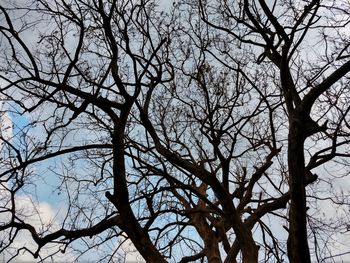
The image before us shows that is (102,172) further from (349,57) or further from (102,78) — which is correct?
(349,57)

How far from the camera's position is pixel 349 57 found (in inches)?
233

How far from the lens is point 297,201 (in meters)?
4.79

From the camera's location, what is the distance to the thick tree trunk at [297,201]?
183 inches

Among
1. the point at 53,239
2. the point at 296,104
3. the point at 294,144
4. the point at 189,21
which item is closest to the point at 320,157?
the point at 296,104

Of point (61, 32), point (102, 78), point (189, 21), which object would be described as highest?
point (189, 21)

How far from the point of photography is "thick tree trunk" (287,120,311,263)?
4.66m

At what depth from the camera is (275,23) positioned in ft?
18.0

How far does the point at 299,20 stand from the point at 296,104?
55.4 inches

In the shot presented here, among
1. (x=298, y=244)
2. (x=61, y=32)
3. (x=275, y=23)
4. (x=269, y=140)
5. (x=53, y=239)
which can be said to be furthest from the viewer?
(x=269, y=140)

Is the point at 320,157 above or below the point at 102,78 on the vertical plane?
below

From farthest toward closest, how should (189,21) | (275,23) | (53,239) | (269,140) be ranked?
(269,140) → (189,21) → (53,239) → (275,23)

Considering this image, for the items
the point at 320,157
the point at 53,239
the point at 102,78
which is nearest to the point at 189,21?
the point at 102,78

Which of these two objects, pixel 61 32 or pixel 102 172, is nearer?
pixel 61 32

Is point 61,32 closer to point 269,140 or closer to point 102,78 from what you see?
point 102,78
